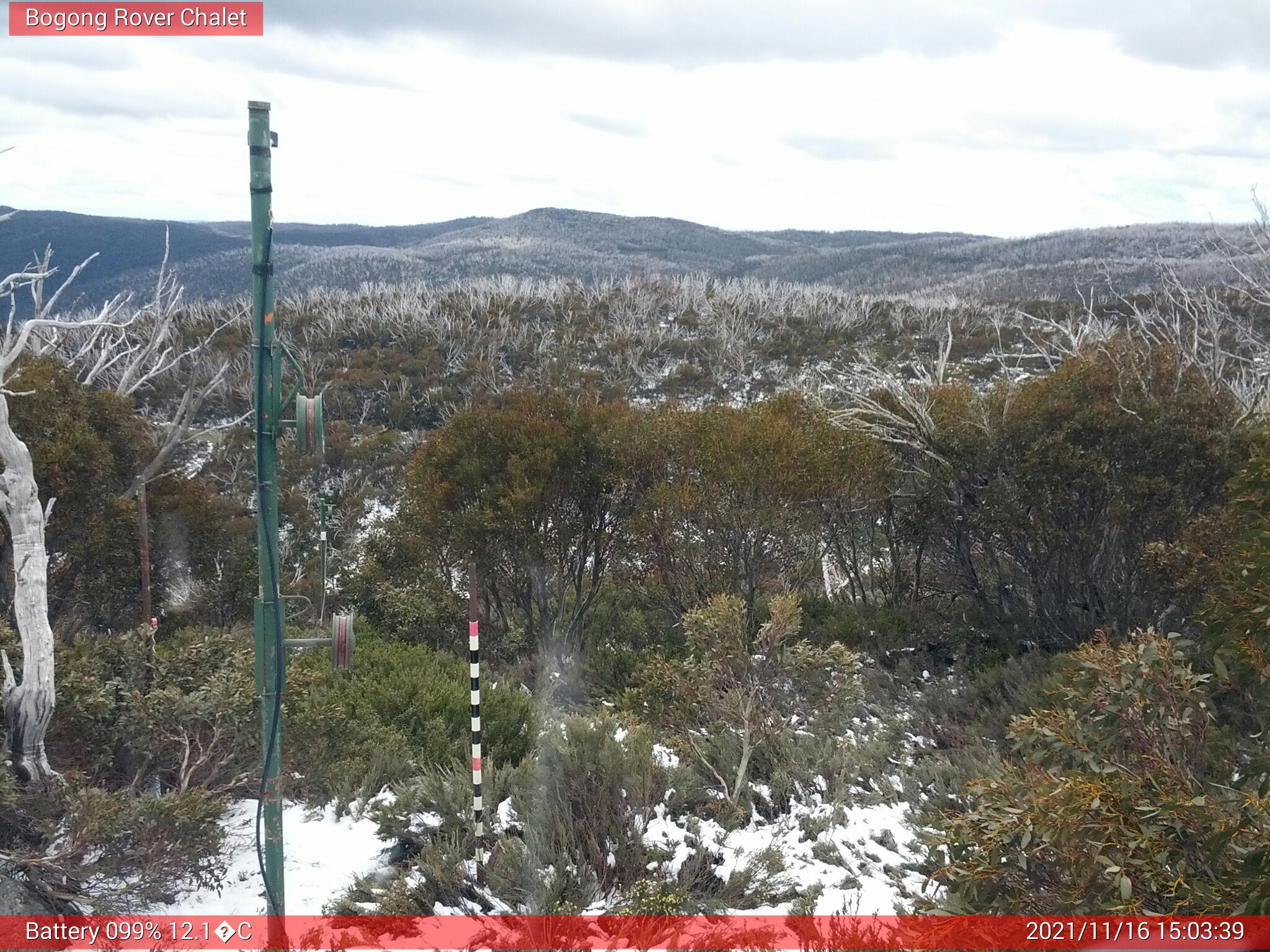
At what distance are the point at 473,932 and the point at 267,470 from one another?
255cm

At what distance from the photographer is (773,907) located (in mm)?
5168

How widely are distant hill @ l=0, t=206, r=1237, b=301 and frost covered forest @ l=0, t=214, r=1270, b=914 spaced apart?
37382 mm

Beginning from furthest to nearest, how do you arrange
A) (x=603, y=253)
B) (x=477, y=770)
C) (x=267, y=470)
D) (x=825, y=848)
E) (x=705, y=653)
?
(x=603, y=253)
(x=705, y=653)
(x=825, y=848)
(x=477, y=770)
(x=267, y=470)

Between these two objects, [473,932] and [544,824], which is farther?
[544,824]

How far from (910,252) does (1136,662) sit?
10813cm

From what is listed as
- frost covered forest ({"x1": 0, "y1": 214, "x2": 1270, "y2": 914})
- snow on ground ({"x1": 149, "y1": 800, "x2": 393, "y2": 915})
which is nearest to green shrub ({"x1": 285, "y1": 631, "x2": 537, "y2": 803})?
frost covered forest ({"x1": 0, "y1": 214, "x2": 1270, "y2": 914})

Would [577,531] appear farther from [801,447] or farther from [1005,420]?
[1005,420]

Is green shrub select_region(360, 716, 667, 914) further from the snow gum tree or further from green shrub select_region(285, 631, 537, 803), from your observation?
A: the snow gum tree

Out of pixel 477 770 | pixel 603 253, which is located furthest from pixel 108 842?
pixel 603 253

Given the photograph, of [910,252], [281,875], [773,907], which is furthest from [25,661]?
[910,252]

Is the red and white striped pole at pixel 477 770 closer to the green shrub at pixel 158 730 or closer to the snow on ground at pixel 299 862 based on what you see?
the snow on ground at pixel 299 862

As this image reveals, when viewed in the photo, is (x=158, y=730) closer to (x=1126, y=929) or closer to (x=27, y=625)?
(x=27, y=625)

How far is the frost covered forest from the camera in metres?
4.39

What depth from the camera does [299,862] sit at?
5484mm
